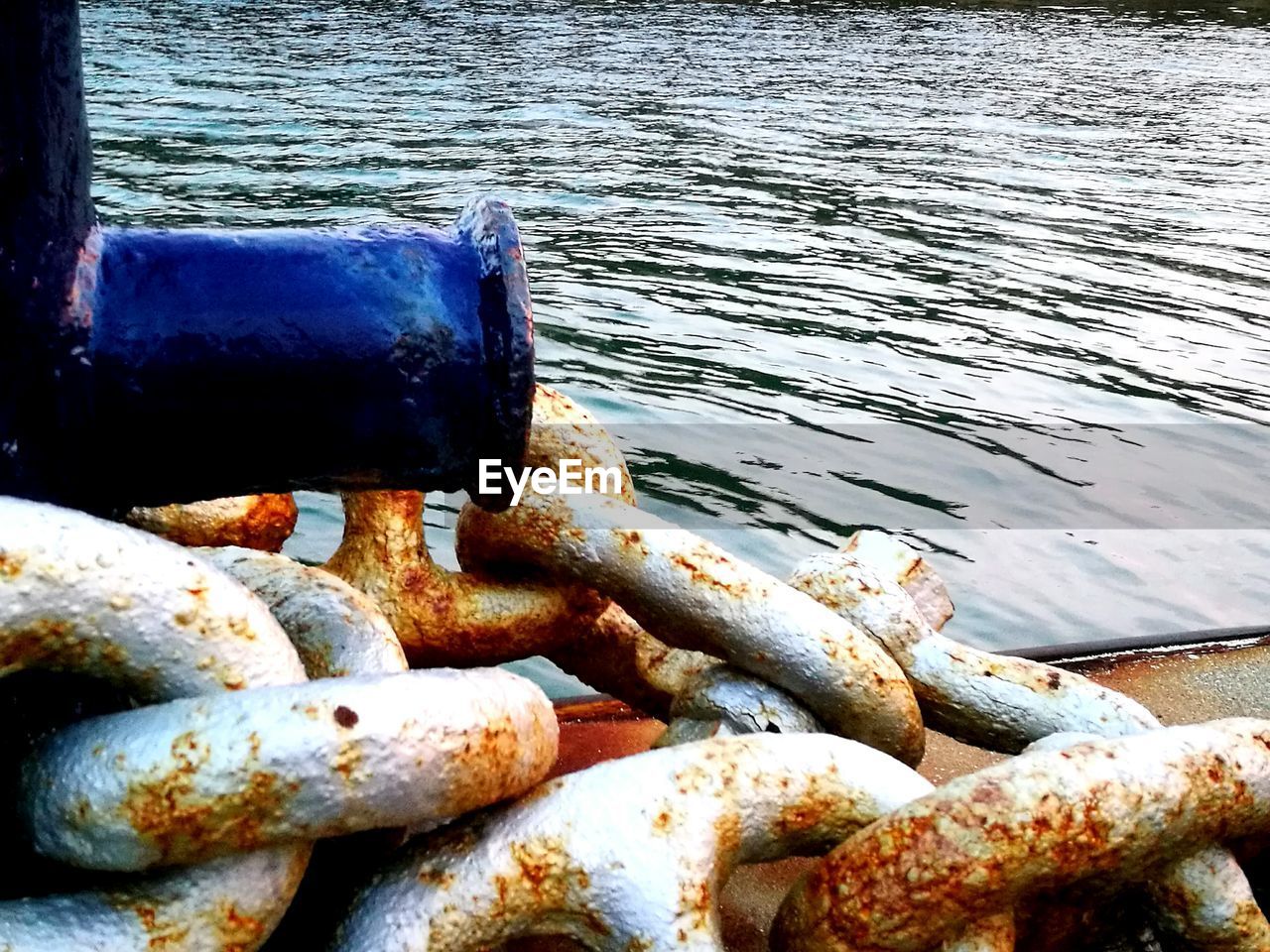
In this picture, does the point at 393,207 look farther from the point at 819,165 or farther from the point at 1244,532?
the point at 1244,532

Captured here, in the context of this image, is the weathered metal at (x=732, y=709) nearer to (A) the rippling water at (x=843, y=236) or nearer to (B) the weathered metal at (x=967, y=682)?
(B) the weathered metal at (x=967, y=682)

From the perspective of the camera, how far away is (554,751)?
1.51m

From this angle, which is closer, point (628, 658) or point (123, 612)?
point (123, 612)

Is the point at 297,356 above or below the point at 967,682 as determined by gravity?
above

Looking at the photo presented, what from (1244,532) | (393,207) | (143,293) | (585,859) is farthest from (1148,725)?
(393,207)

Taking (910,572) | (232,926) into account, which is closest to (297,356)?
(232,926)

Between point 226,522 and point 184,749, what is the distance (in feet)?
3.05

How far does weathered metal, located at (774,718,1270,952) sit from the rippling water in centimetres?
232

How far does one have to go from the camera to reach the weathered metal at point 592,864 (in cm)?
148

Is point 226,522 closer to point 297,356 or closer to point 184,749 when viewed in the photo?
point 297,356

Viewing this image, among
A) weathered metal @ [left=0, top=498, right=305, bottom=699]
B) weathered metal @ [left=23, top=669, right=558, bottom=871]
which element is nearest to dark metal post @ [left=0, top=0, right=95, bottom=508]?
weathered metal @ [left=0, top=498, right=305, bottom=699]

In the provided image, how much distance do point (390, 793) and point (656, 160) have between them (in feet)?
29.7

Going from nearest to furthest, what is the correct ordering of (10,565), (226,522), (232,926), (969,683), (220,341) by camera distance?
(10,565)
(232,926)
(220,341)
(226,522)
(969,683)

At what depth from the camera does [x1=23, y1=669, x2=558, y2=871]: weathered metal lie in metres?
1.23
